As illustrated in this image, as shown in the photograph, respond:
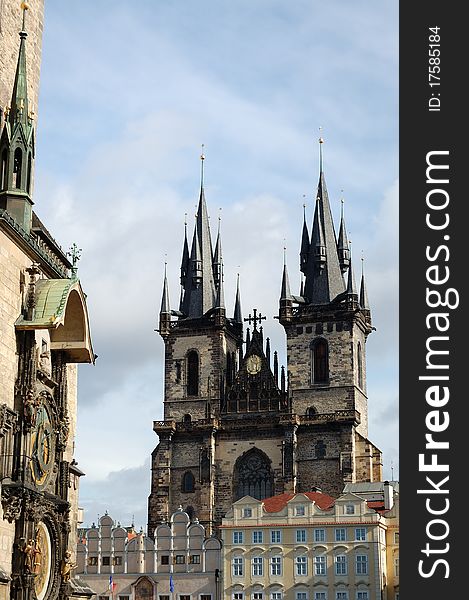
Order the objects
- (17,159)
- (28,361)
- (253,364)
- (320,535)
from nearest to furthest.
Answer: (28,361)
(17,159)
(320,535)
(253,364)

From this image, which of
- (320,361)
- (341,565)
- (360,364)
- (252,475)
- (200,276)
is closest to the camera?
(341,565)

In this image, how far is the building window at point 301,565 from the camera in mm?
58469

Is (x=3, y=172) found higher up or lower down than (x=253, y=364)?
lower down

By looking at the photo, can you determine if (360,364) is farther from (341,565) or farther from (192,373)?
(341,565)

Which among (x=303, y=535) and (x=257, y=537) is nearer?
(x=303, y=535)

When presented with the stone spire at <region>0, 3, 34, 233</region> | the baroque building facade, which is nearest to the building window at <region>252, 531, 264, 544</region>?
the baroque building facade

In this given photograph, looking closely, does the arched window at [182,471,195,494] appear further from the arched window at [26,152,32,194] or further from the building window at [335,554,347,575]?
the arched window at [26,152,32,194]

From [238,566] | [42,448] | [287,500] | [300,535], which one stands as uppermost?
[287,500]

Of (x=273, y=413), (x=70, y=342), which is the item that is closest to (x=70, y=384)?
(x=70, y=342)

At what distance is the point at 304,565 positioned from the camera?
192ft

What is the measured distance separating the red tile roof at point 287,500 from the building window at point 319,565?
2835mm

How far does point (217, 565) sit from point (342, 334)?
17.7 meters

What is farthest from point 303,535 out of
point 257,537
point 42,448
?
point 42,448

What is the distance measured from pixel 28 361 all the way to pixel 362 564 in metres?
43.8
